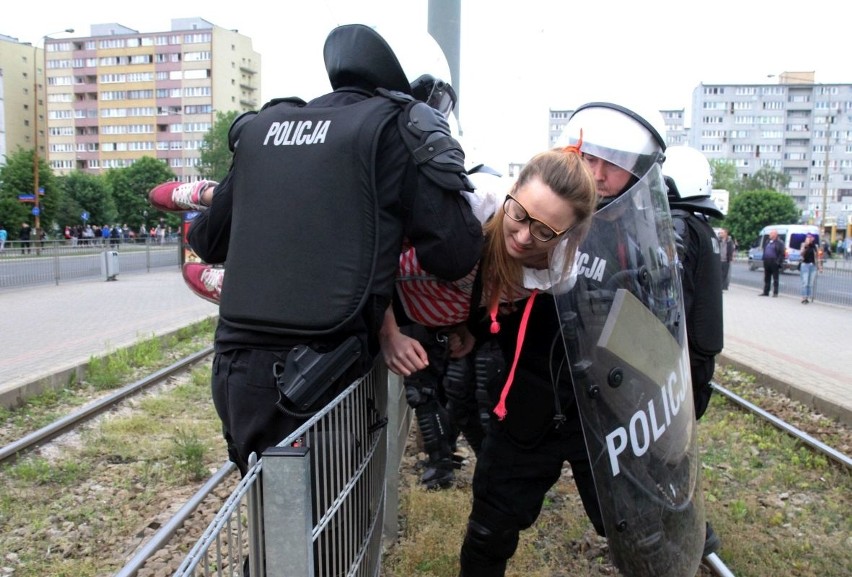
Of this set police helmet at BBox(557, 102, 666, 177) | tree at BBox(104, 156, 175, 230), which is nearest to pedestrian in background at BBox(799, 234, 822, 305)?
police helmet at BBox(557, 102, 666, 177)

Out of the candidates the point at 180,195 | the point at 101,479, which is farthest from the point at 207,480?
the point at 180,195

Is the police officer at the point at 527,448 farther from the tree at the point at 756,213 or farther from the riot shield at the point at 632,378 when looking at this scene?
the tree at the point at 756,213

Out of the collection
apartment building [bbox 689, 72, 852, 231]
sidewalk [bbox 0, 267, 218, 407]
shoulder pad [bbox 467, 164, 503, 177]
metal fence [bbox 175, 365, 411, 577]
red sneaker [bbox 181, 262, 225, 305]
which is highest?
apartment building [bbox 689, 72, 852, 231]

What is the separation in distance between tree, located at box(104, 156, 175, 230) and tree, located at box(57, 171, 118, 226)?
206 inches

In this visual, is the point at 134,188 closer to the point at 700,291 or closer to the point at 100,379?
the point at 100,379

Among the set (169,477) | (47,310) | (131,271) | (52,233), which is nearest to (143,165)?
(52,233)

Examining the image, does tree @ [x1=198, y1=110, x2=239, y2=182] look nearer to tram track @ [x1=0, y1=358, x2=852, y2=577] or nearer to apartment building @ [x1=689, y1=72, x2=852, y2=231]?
tram track @ [x1=0, y1=358, x2=852, y2=577]

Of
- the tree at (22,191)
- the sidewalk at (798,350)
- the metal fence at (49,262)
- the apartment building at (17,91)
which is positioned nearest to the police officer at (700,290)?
the sidewalk at (798,350)

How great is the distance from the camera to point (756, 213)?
63.4 m

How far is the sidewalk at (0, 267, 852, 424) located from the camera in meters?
6.82

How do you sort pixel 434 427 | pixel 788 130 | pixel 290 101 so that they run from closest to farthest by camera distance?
pixel 290 101 < pixel 434 427 < pixel 788 130

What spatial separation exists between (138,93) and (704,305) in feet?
329

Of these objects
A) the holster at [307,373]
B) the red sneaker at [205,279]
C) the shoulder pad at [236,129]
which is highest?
the shoulder pad at [236,129]

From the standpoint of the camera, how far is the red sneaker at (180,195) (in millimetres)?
2245
